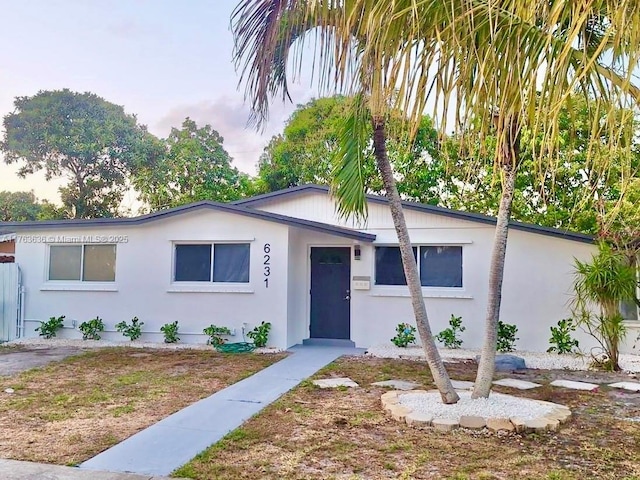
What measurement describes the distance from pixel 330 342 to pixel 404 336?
1.78 meters

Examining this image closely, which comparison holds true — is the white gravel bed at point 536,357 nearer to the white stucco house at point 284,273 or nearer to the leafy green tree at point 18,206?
the white stucco house at point 284,273

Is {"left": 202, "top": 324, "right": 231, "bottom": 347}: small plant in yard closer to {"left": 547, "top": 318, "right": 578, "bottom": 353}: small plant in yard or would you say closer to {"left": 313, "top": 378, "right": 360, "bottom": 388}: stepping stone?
{"left": 313, "top": 378, "right": 360, "bottom": 388}: stepping stone

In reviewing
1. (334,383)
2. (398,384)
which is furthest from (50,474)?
(398,384)

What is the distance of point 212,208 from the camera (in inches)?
446

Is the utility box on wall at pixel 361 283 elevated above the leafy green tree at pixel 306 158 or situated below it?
below

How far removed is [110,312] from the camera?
1201 centimetres

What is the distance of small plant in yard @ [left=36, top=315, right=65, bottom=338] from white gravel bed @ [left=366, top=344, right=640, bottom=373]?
7.64 metres

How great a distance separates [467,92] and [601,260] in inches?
289

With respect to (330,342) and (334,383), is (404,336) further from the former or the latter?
(334,383)

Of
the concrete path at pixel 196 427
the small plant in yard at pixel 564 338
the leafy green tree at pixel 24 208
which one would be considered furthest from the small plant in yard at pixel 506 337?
the leafy green tree at pixel 24 208

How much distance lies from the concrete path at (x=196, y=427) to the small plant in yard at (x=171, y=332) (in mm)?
3541

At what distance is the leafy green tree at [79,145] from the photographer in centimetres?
2556

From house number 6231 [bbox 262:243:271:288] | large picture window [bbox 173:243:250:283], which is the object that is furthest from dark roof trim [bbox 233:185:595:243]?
large picture window [bbox 173:243:250:283]

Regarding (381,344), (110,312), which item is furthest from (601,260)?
(110,312)
